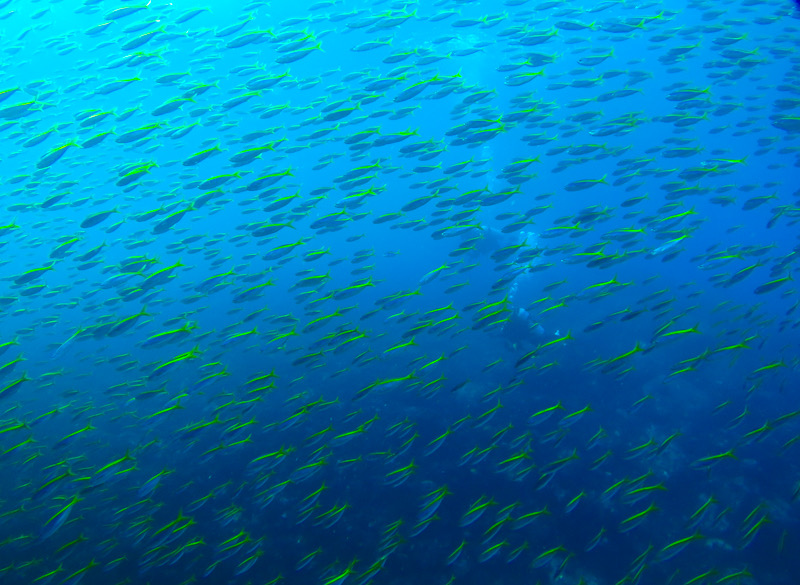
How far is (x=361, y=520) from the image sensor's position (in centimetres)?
→ 741

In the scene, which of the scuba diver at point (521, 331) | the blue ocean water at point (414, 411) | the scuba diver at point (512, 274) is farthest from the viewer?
the scuba diver at point (521, 331)

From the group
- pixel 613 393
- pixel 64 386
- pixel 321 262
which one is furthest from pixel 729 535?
pixel 321 262

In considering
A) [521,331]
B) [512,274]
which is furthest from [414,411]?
[521,331]

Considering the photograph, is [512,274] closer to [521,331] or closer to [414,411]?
[414,411]

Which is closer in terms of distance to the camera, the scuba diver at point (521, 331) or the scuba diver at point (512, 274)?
the scuba diver at point (512, 274)

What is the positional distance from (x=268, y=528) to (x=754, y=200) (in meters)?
12.6

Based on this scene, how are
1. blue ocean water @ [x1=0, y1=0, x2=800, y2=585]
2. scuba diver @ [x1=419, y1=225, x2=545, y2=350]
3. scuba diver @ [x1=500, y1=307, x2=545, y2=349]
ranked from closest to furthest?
blue ocean water @ [x1=0, y1=0, x2=800, y2=585] < scuba diver @ [x1=419, y1=225, x2=545, y2=350] < scuba diver @ [x1=500, y1=307, x2=545, y2=349]

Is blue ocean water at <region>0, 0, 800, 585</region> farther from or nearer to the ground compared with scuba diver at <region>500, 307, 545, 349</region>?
farther from the ground

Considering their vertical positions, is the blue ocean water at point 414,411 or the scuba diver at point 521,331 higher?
the blue ocean water at point 414,411

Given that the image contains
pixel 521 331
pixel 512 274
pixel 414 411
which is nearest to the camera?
pixel 512 274

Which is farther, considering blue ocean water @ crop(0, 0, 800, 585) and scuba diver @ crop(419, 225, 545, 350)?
scuba diver @ crop(419, 225, 545, 350)

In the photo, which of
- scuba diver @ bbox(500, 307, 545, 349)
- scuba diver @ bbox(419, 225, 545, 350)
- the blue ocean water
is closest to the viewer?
the blue ocean water

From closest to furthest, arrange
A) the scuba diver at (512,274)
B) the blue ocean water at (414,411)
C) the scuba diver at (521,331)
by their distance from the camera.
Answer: the blue ocean water at (414,411)
the scuba diver at (512,274)
the scuba diver at (521,331)

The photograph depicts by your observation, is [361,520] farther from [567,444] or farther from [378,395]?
[567,444]
